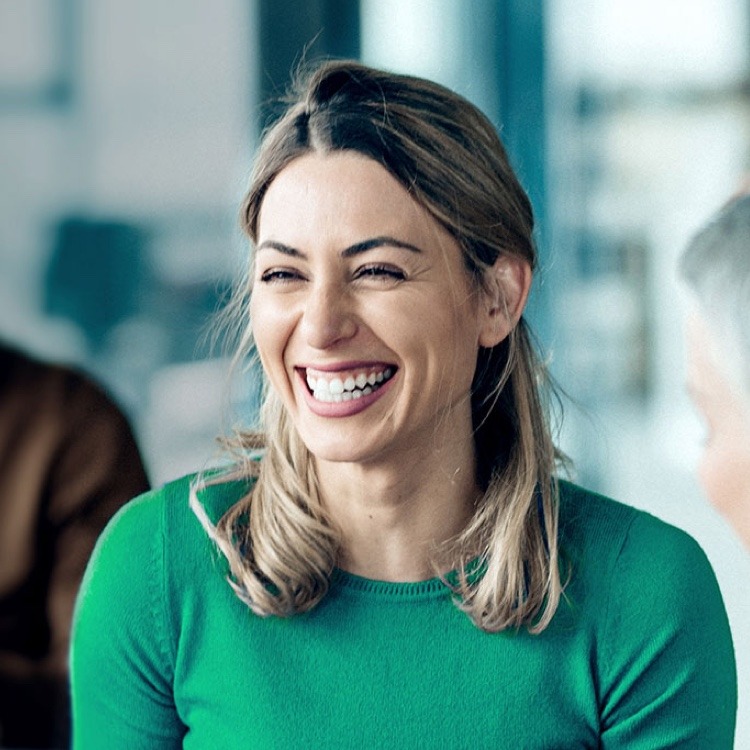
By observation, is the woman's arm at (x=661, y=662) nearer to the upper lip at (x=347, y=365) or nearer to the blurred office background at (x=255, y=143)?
the upper lip at (x=347, y=365)

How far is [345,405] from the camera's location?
3.82 ft

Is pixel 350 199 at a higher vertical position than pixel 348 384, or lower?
higher

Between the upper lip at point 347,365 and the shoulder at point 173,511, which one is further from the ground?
the upper lip at point 347,365

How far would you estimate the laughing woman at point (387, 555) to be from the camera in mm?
1164

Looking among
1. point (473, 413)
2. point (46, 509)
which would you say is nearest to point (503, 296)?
point (473, 413)

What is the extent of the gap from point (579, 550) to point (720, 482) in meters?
0.46

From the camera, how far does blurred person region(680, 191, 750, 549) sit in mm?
1312

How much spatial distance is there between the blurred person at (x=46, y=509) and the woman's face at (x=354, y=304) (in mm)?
825

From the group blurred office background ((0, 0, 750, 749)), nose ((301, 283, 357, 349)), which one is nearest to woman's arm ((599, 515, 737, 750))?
nose ((301, 283, 357, 349))

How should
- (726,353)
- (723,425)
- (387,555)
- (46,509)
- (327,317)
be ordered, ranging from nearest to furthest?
(327,317), (387,555), (726,353), (723,425), (46,509)

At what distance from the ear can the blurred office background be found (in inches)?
31.6

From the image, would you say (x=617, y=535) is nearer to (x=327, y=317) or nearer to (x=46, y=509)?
(x=327, y=317)

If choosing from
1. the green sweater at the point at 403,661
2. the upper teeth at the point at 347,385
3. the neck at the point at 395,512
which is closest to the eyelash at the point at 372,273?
the upper teeth at the point at 347,385

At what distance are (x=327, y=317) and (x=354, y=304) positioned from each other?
Result: 4 cm
